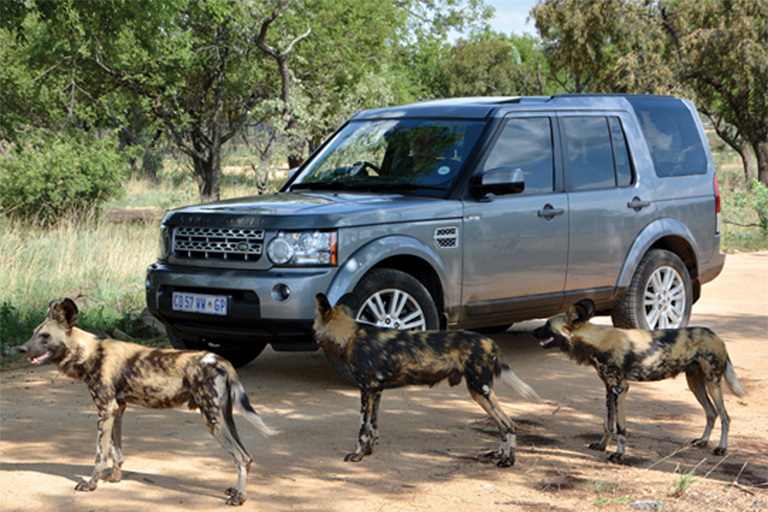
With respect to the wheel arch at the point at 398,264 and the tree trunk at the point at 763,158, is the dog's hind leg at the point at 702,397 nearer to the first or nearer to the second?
the wheel arch at the point at 398,264

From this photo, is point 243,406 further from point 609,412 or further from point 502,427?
point 609,412

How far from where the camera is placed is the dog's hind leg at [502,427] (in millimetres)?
4773

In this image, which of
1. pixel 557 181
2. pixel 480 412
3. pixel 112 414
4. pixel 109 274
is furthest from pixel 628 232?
pixel 109 274

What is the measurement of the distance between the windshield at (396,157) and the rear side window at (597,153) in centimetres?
96

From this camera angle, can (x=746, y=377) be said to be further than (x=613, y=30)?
No

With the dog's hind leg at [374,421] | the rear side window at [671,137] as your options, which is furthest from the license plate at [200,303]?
the rear side window at [671,137]

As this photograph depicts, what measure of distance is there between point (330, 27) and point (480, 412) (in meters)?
20.7

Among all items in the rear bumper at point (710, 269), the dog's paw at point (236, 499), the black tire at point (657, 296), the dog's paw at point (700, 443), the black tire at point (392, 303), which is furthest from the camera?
the rear bumper at point (710, 269)

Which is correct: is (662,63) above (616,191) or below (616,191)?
above

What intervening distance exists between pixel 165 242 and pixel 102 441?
249cm

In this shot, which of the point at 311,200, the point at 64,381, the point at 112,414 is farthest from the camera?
the point at 64,381

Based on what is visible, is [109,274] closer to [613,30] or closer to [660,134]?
[660,134]

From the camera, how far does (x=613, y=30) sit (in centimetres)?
2877

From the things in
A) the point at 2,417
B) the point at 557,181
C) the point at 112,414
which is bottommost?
the point at 2,417
